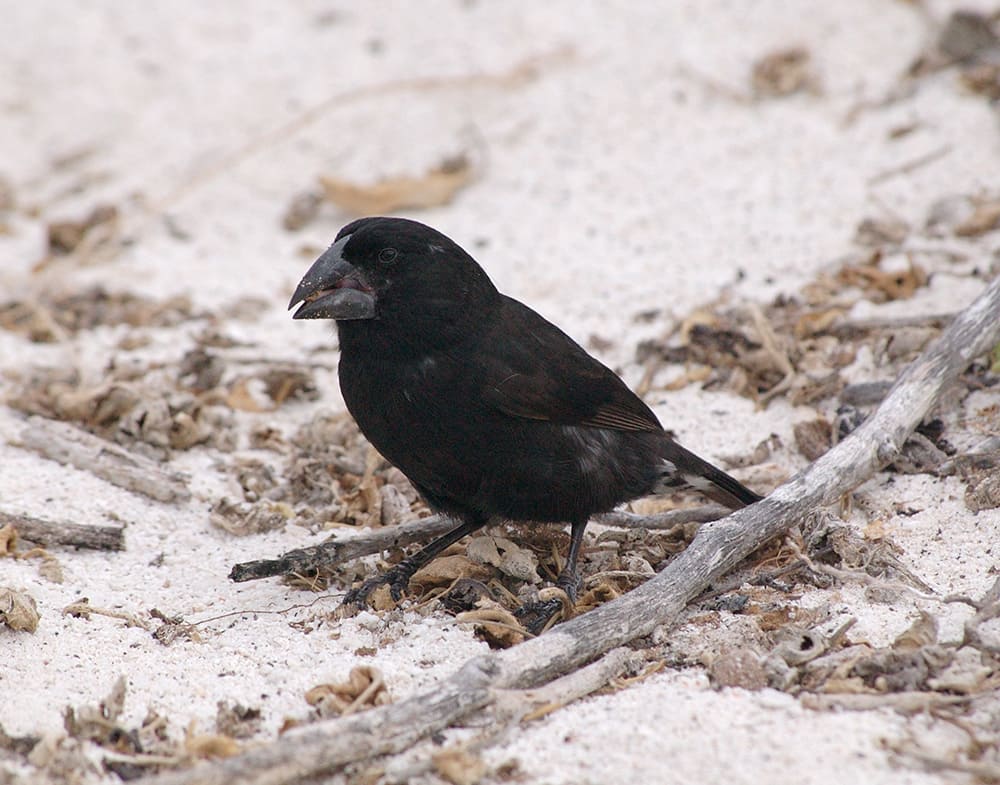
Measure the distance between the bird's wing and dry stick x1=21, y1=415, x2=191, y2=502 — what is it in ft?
4.53

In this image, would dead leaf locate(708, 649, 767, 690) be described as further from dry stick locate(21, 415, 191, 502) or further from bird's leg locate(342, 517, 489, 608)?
dry stick locate(21, 415, 191, 502)

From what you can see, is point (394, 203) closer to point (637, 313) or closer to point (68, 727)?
point (637, 313)

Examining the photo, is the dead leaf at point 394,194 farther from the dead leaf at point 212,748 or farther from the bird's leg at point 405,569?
the dead leaf at point 212,748

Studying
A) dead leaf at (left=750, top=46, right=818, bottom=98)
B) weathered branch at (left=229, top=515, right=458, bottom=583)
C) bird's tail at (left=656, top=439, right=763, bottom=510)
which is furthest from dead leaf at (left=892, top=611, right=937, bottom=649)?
dead leaf at (left=750, top=46, right=818, bottom=98)

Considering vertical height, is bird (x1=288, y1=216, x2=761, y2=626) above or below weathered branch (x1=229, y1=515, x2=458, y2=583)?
above

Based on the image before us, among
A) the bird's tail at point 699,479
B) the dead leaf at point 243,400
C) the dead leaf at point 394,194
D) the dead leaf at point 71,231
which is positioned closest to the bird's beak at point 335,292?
the bird's tail at point 699,479

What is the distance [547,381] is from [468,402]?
1.04ft

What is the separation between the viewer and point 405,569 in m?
4.07

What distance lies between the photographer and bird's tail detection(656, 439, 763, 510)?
4.23 m

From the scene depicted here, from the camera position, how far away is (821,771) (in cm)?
277

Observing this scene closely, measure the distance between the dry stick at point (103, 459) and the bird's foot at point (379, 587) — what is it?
1.00 m

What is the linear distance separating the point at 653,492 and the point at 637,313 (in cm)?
168

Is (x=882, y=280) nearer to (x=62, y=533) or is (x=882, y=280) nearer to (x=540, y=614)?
(x=540, y=614)

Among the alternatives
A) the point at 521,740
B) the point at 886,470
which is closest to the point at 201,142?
the point at 886,470
